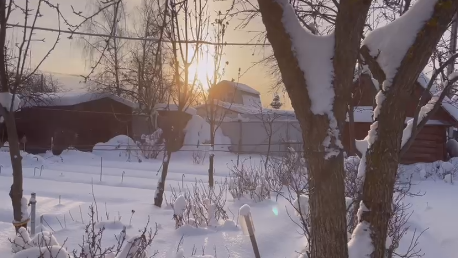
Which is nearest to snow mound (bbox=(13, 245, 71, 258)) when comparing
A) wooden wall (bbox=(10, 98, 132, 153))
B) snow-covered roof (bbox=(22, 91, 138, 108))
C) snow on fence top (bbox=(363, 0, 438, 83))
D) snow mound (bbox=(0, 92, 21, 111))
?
snow mound (bbox=(0, 92, 21, 111))

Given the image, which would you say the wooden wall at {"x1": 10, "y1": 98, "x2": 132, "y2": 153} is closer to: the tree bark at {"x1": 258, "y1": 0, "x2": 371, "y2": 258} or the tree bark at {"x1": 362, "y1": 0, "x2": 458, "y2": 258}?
the tree bark at {"x1": 258, "y1": 0, "x2": 371, "y2": 258}

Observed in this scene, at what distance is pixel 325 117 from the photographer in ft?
8.77

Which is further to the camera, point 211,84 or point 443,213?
point 211,84

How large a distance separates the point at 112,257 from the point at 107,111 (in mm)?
21461

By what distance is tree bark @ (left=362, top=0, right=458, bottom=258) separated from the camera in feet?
8.89

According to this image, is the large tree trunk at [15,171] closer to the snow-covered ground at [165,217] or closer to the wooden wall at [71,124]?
the snow-covered ground at [165,217]

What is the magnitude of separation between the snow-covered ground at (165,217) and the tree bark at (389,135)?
2160 millimetres

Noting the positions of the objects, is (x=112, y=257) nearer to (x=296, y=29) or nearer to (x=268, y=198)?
(x=296, y=29)

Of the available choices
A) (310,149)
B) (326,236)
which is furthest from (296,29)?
(326,236)

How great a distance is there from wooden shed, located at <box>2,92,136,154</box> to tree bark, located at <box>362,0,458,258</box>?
2078 centimetres

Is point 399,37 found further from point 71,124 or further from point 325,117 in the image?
point 71,124

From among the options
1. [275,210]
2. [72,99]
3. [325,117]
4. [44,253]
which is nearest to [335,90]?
[325,117]

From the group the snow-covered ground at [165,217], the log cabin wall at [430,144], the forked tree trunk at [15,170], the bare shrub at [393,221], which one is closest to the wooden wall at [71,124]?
the snow-covered ground at [165,217]

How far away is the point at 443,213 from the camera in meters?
8.20
